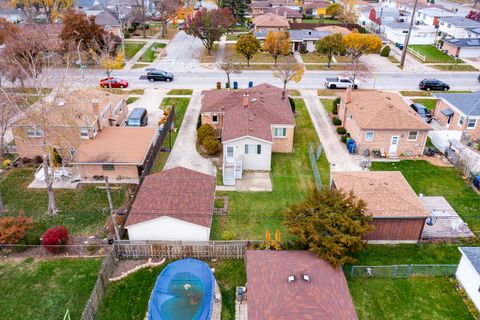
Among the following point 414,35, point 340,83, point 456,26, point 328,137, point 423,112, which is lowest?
point 328,137

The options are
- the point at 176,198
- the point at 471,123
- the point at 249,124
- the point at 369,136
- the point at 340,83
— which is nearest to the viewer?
the point at 176,198

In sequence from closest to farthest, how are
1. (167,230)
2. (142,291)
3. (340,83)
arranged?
(142,291), (167,230), (340,83)

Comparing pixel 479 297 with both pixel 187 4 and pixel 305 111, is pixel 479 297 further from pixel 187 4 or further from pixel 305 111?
pixel 187 4

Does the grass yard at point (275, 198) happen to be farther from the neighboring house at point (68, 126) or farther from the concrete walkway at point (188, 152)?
the neighboring house at point (68, 126)

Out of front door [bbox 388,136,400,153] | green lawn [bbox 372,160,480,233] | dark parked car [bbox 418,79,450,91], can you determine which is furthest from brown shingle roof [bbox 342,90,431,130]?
dark parked car [bbox 418,79,450,91]

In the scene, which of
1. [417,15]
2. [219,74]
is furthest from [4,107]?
[417,15]

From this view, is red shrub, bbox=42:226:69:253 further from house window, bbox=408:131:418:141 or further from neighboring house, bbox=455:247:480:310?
house window, bbox=408:131:418:141

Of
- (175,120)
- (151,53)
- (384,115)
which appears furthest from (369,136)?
(151,53)

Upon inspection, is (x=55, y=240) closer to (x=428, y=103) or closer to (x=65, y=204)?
(x=65, y=204)
